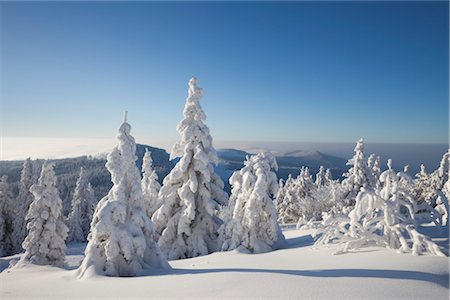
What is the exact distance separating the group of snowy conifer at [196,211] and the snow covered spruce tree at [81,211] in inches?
303

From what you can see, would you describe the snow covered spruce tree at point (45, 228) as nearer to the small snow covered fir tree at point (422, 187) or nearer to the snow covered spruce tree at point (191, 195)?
the snow covered spruce tree at point (191, 195)

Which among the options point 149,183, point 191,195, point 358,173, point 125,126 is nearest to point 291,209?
point 358,173

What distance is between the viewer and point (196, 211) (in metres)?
21.5

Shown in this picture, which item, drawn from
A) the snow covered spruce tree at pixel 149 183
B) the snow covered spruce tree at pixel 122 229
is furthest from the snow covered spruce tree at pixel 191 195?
A: the snow covered spruce tree at pixel 149 183

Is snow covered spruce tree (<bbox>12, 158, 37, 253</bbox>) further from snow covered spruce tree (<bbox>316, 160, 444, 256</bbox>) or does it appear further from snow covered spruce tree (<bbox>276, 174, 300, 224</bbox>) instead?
snow covered spruce tree (<bbox>316, 160, 444, 256</bbox>)

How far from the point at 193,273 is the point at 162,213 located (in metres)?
11.5

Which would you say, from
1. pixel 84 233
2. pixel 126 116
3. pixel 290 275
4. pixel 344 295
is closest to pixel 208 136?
pixel 126 116

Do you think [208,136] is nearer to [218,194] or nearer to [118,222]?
[218,194]

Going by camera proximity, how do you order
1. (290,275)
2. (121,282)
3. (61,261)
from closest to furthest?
1. (290,275)
2. (121,282)
3. (61,261)

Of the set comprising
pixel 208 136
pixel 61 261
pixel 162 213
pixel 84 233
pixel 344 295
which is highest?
pixel 208 136

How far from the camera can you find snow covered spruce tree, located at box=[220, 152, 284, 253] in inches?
704

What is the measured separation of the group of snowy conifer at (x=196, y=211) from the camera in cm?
1062

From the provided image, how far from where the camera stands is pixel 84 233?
4962cm

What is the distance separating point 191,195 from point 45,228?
1174cm
